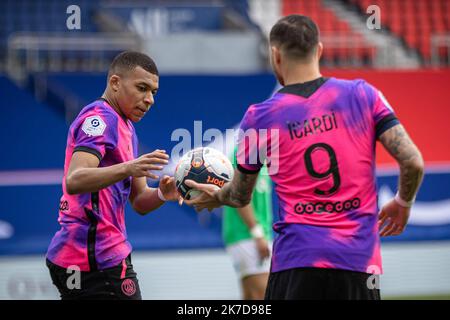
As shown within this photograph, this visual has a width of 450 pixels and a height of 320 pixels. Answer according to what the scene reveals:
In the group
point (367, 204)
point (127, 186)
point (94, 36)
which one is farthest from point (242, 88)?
point (367, 204)

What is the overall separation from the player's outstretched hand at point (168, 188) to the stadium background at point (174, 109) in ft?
19.4

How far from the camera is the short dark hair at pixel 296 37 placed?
13.7 ft

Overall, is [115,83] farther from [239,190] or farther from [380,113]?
[380,113]

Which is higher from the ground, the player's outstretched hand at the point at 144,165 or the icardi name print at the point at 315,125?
the icardi name print at the point at 315,125

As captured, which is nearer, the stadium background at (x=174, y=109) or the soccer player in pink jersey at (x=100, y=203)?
the soccer player in pink jersey at (x=100, y=203)

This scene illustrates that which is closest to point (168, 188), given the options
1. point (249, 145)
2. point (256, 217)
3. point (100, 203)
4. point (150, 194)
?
point (150, 194)

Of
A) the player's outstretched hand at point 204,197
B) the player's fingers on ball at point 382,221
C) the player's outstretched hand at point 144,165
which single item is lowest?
the player's fingers on ball at point 382,221

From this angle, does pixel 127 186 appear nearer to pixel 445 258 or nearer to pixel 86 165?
pixel 86 165

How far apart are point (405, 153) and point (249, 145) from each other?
806 mm

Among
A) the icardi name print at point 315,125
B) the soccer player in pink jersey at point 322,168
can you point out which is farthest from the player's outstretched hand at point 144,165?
the icardi name print at point 315,125

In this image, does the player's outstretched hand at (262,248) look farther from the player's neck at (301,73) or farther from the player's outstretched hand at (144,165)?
the player's neck at (301,73)

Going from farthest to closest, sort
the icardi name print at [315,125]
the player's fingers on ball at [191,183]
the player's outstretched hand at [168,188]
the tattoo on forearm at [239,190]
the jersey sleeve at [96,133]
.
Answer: the player's outstretched hand at [168,188] → the player's fingers on ball at [191,183] → the jersey sleeve at [96,133] → the tattoo on forearm at [239,190] → the icardi name print at [315,125]

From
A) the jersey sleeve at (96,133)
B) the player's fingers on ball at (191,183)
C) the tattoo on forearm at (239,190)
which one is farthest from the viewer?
the player's fingers on ball at (191,183)
